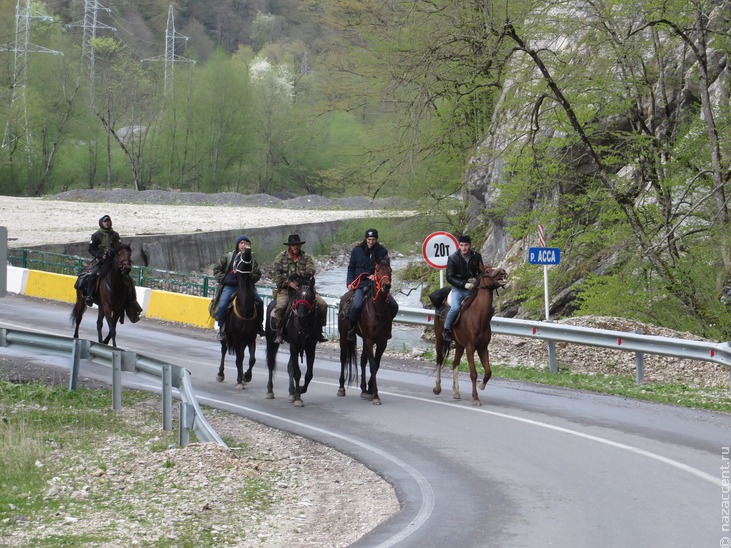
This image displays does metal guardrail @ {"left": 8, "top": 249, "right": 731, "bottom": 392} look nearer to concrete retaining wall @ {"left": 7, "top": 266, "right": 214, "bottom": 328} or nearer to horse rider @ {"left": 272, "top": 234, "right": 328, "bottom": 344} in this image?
concrete retaining wall @ {"left": 7, "top": 266, "right": 214, "bottom": 328}

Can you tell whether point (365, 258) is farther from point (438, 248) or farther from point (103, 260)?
point (103, 260)

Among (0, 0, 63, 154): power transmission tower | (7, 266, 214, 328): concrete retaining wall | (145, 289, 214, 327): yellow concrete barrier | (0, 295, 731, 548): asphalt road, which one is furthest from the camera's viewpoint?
(0, 0, 63, 154): power transmission tower

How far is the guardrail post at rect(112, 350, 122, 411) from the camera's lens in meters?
14.6

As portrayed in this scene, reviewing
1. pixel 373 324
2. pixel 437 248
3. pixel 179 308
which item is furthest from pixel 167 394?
pixel 179 308

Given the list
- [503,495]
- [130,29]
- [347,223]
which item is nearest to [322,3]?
[347,223]

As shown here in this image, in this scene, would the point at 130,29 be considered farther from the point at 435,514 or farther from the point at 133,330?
the point at 435,514

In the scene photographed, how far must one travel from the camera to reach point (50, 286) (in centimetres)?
3316

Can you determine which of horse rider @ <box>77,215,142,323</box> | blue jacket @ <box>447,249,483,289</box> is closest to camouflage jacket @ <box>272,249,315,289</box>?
blue jacket @ <box>447,249,483,289</box>

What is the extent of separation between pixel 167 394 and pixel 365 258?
4189 millimetres

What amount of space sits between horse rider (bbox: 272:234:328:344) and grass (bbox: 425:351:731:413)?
464cm

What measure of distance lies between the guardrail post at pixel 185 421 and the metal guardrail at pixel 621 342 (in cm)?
916

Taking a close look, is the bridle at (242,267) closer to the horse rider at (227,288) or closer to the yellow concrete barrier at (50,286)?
the horse rider at (227,288)

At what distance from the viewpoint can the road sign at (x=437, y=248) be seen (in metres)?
22.2

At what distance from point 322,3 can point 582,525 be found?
39337mm
